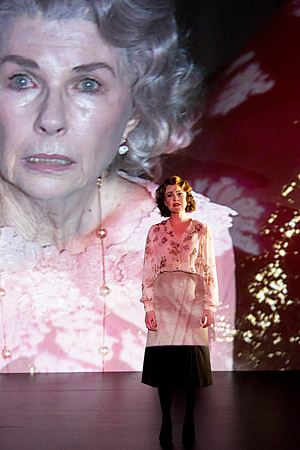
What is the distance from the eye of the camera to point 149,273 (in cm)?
265

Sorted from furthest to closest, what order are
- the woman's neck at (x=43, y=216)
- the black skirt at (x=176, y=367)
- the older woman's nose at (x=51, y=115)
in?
the woman's neck at (x=43, y=216), the older woman's nose at (x=51, y=115), the black skirt at (x=176, y=367)

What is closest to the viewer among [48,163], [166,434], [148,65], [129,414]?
[166,434]

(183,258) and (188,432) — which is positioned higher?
(183,258)

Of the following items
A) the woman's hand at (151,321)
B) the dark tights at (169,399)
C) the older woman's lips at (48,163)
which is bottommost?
the dark tights at (169,399)

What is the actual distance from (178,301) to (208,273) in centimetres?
15

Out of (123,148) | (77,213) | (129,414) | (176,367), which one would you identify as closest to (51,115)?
(123,148)

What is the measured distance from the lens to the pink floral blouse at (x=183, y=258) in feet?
8.62

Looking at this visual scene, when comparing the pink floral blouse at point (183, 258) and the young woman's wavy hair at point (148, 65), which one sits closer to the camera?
the pink floral blouse at point (183, 258)

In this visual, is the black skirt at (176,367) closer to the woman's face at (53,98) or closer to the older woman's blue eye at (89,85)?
the woman's face at (53,98)

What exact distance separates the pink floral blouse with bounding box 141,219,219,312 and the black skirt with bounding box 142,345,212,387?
159 millimetres

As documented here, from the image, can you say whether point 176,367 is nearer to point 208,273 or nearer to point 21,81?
point 208,273

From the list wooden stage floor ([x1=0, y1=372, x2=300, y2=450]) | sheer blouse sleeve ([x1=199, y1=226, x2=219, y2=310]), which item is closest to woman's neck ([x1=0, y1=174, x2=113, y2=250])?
wooden stage floor ([x1=0, y1=372, x2=300, y2=450])

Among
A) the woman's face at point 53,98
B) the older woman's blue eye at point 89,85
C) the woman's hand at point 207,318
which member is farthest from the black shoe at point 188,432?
the older woman's blue eye at point 89,85

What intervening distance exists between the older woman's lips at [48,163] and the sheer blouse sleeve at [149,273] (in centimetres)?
172
